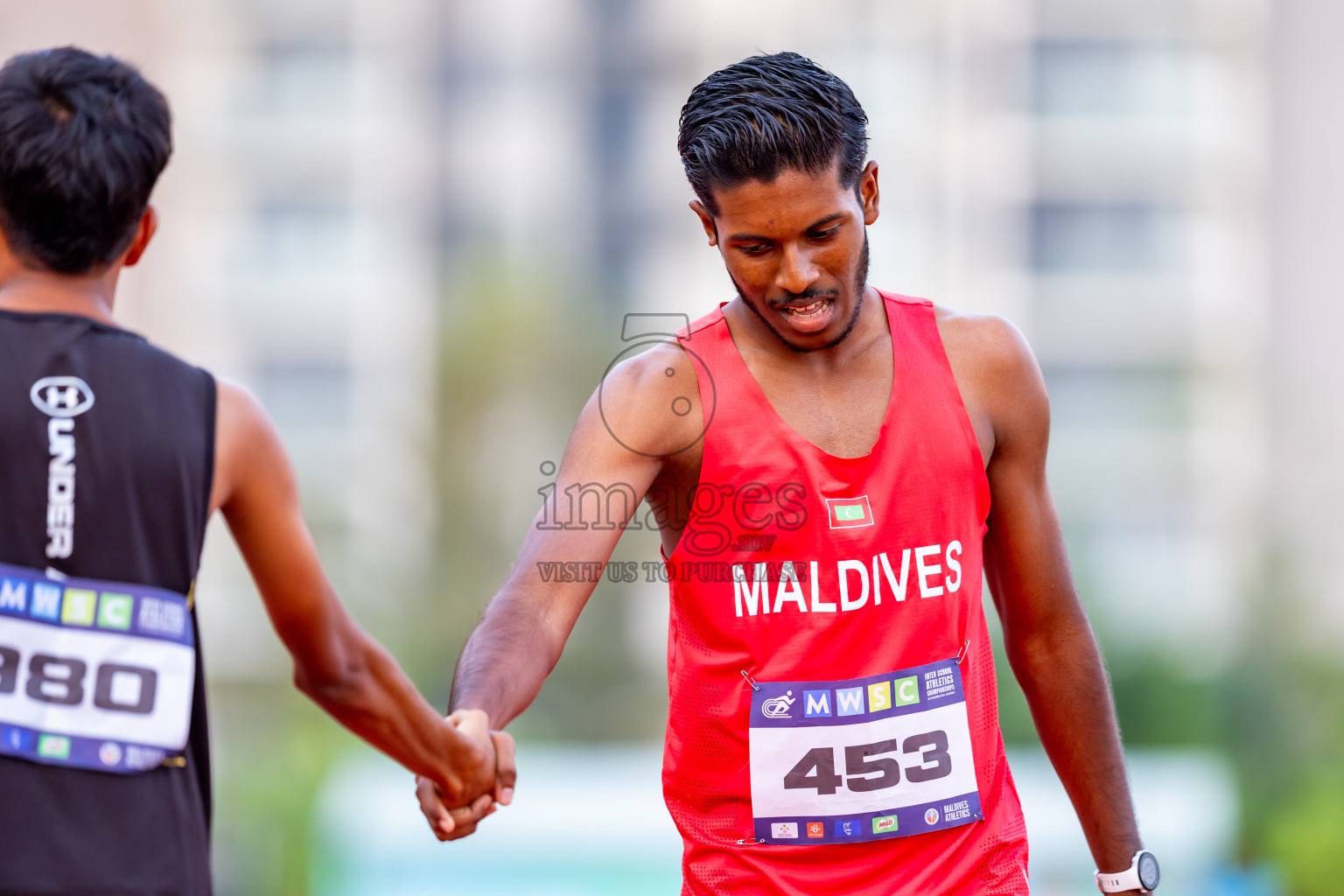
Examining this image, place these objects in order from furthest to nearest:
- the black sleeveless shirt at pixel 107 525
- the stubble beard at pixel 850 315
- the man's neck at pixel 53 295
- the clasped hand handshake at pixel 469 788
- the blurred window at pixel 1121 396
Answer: the blurred window at pixel 1121 396 → the stubble beard at pixel 850 315 → the clasped hand handshake at pixel 469 788 → the man's neck at pixel 53 295 → the black sleeveless shirt at pixel 107 525

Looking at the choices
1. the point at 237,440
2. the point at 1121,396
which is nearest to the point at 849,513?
the point at 237,440

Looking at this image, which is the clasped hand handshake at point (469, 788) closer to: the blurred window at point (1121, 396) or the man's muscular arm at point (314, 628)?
the man's muscular arm at point (314, 628)

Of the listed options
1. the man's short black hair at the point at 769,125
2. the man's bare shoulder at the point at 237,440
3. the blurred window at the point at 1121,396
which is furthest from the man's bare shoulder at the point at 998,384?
the blurred window at the point at 1121,396

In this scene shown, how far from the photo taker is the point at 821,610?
131 inches

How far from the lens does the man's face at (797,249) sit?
337cm

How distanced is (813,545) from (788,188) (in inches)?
31.5

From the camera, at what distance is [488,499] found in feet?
121

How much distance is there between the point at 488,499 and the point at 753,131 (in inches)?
1328

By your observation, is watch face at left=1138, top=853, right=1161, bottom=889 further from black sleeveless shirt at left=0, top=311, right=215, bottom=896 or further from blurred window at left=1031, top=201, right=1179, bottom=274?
blurred window at left=1031, top=201, right=1179, bottom=274

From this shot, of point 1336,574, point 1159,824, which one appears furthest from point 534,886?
point 1336,574

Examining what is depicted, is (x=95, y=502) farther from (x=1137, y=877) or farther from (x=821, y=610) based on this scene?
(x=1137, y=877)

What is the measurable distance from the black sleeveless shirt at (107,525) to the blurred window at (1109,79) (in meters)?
44.0

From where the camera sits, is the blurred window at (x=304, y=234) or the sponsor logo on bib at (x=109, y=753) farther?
the blurred window at (x=304, y=234)

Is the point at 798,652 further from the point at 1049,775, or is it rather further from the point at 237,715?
the point at 237,715
